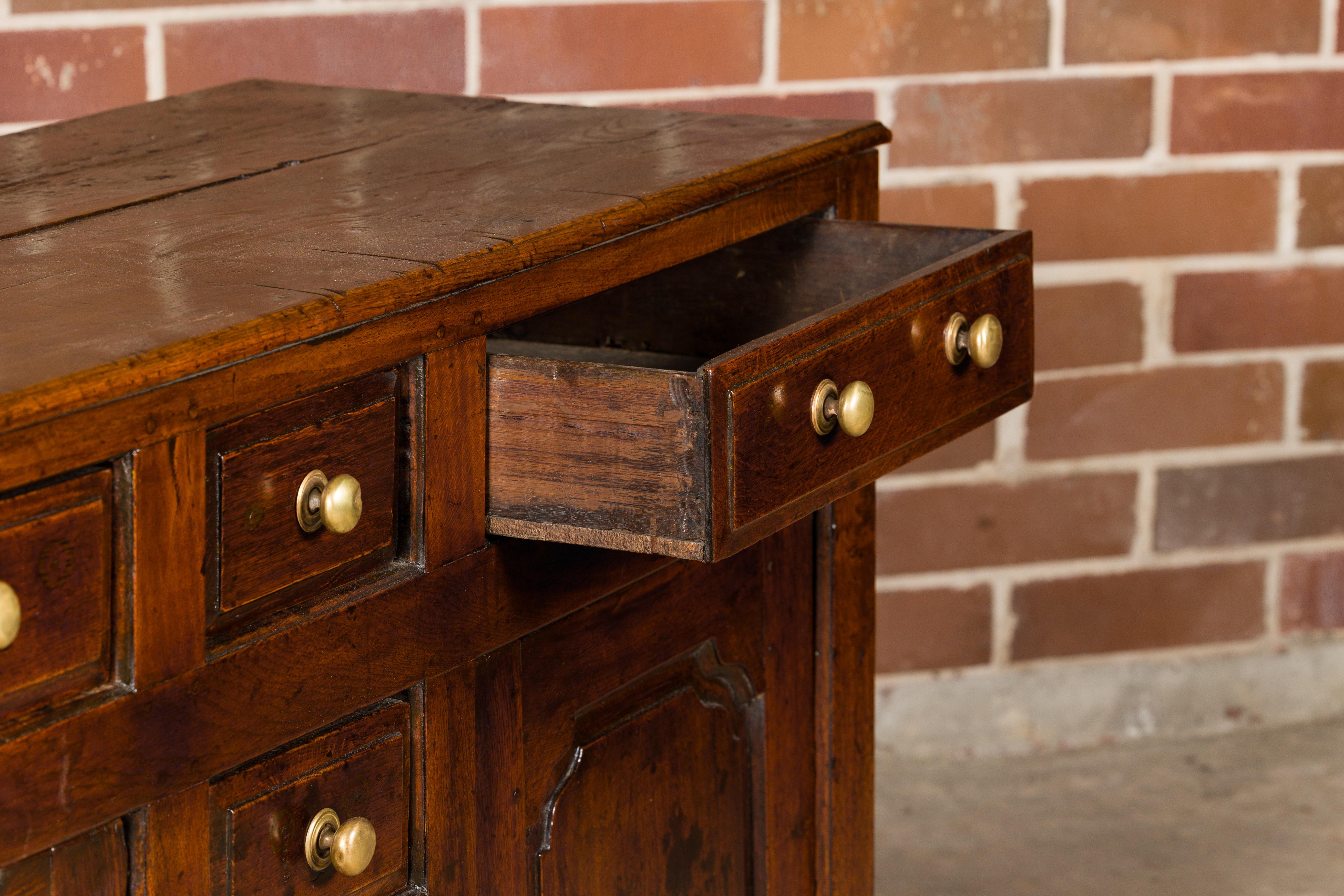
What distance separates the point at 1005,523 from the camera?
228 cm

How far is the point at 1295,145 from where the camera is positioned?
224cm

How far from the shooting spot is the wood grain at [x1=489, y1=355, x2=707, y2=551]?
91 centimetres

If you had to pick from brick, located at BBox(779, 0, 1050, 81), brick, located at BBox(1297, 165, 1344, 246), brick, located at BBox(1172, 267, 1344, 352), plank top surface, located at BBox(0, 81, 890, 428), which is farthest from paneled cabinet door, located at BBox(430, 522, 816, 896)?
brick, located at BBox(1297, 165, 1344, 246)

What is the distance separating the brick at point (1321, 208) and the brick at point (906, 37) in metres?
0.41

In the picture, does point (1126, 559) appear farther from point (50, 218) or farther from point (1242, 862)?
point (50, 218)

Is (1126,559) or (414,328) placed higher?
(414,328)

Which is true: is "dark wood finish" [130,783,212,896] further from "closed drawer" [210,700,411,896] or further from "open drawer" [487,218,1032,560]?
"open drawer" [487,218,1032,560]

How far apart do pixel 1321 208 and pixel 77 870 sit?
192 centimetres

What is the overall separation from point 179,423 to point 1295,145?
1.82 meters

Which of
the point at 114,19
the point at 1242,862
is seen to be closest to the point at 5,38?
the point at 114,19

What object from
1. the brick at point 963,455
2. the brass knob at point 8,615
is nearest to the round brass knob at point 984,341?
→ the brass knob at point 8,615

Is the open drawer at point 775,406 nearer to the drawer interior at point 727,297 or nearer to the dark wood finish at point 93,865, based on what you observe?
the drawer interior at point 727,297

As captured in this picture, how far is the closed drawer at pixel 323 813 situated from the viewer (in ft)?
2.81

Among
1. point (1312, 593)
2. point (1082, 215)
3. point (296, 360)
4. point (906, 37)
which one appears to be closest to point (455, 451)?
point (296, 360)
